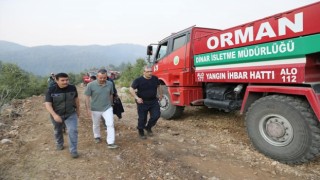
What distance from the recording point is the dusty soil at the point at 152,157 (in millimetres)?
3691

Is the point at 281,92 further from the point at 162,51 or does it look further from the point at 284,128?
the point at 162,51

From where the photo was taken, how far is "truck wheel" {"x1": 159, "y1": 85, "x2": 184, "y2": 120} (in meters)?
7.14

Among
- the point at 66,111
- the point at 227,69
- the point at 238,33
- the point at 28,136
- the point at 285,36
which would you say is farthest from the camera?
the point at 28,136

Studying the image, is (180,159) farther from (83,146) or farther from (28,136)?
(28,136)

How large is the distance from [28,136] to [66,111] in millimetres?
2109

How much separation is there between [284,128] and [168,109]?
3.66 metres

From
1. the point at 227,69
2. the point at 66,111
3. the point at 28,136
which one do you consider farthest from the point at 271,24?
the point at 28,136

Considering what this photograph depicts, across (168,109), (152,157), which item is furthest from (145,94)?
(168,109)

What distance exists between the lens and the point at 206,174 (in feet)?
12.1

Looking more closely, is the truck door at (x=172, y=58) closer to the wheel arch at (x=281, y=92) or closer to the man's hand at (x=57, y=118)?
the wheel arch at (x=281, y=92)

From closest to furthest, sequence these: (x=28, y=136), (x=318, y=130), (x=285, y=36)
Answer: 1. (x=318, y=130)
2. (x=285, y=36)
3. (x=28, y=136)

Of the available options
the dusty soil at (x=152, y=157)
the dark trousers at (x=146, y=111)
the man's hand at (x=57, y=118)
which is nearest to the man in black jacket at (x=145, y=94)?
the dark trousers at (x=146, y=111)

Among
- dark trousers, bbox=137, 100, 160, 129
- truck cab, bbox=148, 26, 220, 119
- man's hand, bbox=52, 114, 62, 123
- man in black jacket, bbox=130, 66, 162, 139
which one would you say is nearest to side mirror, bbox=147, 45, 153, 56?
truck cab, bbox=148, 26, 220, 119

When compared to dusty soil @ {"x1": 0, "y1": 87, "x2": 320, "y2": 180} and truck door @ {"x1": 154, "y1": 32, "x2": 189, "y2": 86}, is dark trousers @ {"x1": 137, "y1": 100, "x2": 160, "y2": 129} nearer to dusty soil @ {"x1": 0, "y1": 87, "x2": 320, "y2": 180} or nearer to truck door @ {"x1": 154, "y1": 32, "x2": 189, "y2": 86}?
dusty soil @ {"x1": 0, "y1": 87, "x2": 320, "y2": 180}
